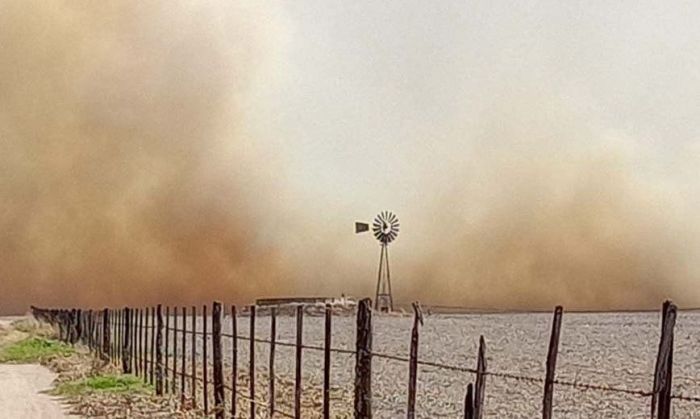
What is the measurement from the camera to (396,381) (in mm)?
26641

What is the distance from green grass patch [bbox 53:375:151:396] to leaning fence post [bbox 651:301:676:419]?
17.5 meters

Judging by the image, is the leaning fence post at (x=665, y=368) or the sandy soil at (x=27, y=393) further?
the sandy soil at (x=27, y=393)

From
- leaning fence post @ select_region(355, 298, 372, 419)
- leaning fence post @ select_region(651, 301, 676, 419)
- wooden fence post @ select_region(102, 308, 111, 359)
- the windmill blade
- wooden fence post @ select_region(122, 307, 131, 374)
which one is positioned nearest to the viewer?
leaning fence post @ select_region(651, 301, 676, 419)

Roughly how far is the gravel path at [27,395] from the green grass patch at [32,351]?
4018mm

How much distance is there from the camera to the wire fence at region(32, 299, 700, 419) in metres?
9.78

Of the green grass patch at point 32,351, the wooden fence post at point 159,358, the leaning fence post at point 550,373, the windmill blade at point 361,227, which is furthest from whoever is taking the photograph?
the windmill blade at point 361,227

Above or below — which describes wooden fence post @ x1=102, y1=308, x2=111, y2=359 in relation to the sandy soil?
above

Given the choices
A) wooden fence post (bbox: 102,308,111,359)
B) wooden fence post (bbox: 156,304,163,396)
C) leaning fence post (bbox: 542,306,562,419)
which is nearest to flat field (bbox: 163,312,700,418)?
wooden fence post (bbox: 156,304,163,396)

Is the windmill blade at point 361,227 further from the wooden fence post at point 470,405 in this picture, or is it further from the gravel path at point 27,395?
the wooden fence post at point 470,405

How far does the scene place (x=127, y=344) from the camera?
31.5 meters

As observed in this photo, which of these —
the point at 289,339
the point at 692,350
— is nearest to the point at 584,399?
the point at 692,350

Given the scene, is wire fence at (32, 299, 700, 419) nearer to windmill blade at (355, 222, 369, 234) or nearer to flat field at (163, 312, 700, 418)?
flat field at (163, 312, 700, 418)

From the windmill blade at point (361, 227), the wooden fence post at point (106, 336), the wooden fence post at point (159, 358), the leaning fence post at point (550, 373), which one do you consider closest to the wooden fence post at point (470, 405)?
the leaning fence post at point (550, 373)

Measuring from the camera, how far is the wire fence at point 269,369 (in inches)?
385
